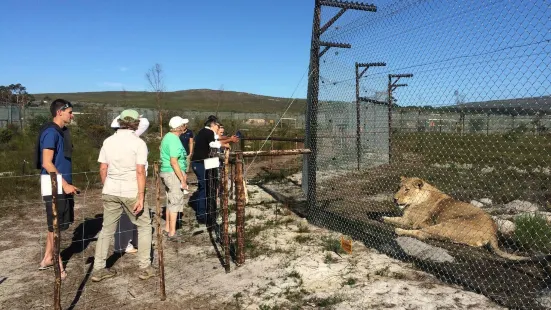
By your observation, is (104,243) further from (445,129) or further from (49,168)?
(445,129)

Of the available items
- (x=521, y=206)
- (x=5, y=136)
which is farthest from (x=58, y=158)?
(x=5, y=136)

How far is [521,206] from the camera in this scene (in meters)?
6.47

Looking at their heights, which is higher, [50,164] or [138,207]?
[50,164]

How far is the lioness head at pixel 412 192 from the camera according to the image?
5719mm

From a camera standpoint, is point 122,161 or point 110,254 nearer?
point 122,161

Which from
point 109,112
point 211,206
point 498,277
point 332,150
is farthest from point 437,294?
point 109,112

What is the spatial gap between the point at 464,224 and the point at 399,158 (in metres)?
1.20

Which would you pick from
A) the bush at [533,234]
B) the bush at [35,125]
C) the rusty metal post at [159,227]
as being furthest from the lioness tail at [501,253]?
the bush at [35,125]

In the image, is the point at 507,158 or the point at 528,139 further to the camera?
the point at 507,158

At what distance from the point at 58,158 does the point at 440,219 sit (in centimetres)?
497

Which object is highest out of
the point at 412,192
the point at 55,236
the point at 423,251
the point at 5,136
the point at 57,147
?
the point at 5,136

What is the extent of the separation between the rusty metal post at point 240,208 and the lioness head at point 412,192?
8.63ft

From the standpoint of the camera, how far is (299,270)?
14.5 ft

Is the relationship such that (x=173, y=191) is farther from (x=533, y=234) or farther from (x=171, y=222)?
(x=533, y=234)
